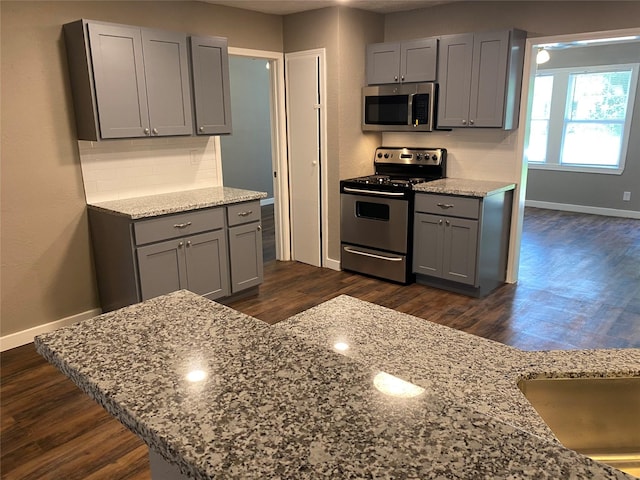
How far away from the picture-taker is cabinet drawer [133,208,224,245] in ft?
11.0

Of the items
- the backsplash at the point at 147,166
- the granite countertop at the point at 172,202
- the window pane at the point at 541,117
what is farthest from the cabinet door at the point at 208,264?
the window pane at the point at 541,117

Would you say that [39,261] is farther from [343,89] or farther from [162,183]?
[343,89]

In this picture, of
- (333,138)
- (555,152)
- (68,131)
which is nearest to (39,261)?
(68,131)

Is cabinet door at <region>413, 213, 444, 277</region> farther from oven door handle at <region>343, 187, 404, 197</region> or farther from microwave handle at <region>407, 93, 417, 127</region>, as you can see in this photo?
microwave handle at <region>407, 93, 417, 127</region>

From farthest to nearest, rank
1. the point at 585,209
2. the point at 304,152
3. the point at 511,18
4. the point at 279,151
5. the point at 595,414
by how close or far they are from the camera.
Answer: the point at 585,209
the point at 279,151
the point at 304,152
the point at 511,18
the point at 595,414

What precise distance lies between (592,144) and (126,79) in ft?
22.1

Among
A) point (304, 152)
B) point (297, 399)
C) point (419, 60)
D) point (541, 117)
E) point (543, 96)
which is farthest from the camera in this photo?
point (541, 117)

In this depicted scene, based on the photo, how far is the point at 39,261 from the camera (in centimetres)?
344

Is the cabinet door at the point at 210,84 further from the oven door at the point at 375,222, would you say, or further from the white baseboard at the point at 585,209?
the white baseboard at the point at 585,209

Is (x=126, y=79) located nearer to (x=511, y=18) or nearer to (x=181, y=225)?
(x=181, y=225)

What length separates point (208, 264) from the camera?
3826 millimetres

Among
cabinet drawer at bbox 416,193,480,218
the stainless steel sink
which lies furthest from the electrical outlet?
the stainless steel sink

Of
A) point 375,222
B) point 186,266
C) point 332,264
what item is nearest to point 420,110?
point 375,222

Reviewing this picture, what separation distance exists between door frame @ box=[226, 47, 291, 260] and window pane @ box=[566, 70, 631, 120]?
16.2 ft
